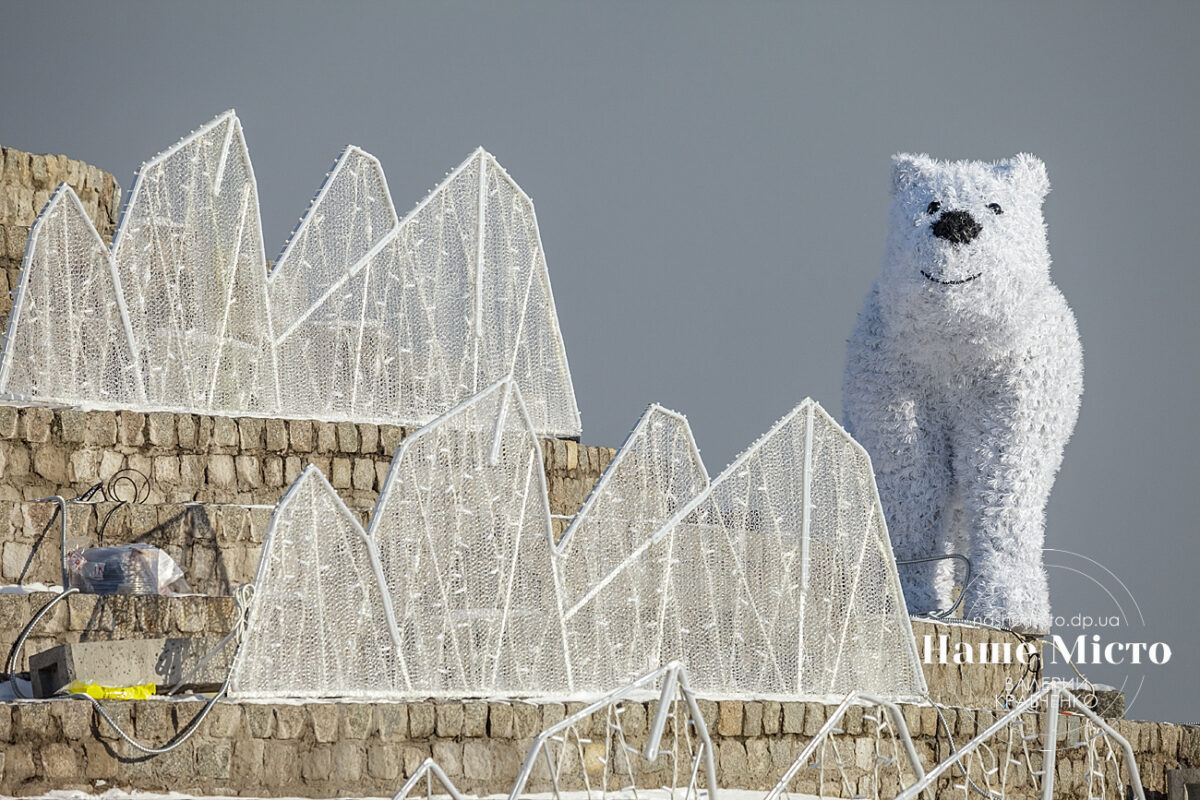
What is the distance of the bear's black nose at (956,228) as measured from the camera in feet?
40.1

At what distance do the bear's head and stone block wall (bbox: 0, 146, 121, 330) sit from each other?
5.64 metres

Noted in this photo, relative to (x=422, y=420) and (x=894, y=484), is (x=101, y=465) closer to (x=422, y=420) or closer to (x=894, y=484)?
(x=422, y=420)

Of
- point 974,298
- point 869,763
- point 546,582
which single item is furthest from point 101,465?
point 974,298

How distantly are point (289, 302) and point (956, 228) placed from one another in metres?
4.33

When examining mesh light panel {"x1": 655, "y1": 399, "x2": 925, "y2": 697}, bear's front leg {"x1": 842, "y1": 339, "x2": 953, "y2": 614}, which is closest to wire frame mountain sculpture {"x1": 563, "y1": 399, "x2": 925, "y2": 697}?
mesh light panel {"x1": 655, "y1": 399, "x2": 925, "y2": 697}

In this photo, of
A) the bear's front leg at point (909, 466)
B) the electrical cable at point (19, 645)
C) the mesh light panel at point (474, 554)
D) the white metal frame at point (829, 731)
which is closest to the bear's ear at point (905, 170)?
the bear's front leg at point (909, 466)

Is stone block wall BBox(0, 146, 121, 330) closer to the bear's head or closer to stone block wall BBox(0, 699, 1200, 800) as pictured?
stone block wall BBox(0, 699, 1200, 800)

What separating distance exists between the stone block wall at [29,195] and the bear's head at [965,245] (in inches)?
222

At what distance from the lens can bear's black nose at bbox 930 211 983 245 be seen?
40.1 feet

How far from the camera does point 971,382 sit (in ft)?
41.5

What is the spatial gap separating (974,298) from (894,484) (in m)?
1.38

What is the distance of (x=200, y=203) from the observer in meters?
12.0

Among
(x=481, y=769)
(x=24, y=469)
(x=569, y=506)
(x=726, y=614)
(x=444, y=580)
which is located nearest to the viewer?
(x=481, y=769)

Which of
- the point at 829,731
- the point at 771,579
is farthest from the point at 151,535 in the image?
the point at 829,731
